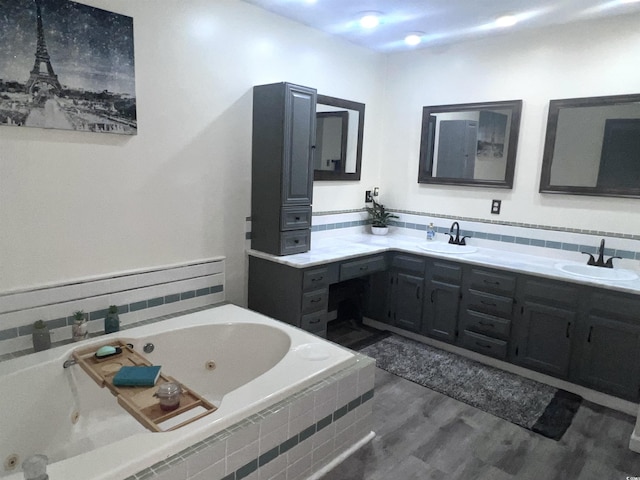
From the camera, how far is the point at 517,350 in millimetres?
3057

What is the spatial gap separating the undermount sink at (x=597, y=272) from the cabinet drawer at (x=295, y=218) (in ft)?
6.09

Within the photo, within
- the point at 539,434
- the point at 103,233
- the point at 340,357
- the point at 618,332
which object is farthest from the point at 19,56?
the point at 618,332

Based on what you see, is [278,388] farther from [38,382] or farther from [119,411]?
[38,382]

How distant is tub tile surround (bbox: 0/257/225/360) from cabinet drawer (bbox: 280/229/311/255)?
46 centimetres

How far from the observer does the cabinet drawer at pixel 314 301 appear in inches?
114

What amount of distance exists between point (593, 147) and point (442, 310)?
164 centimetres

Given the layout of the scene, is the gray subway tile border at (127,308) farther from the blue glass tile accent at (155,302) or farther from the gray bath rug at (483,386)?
the gray bath rug at (483,386)

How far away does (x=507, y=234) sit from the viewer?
3504 millimetres

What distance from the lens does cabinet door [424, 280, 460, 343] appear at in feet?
10.9

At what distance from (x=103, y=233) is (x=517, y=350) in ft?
9.56

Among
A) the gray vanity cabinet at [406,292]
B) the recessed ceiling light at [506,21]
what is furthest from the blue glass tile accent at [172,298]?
the recessed ceiling light at [506,21]

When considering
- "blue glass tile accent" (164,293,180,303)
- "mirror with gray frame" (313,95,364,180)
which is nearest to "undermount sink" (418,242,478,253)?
"mirror with gray frame" (313,95,364,180)

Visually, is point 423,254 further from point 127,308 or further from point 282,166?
point 127,308

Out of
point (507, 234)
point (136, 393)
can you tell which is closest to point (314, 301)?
point (136, 393)
